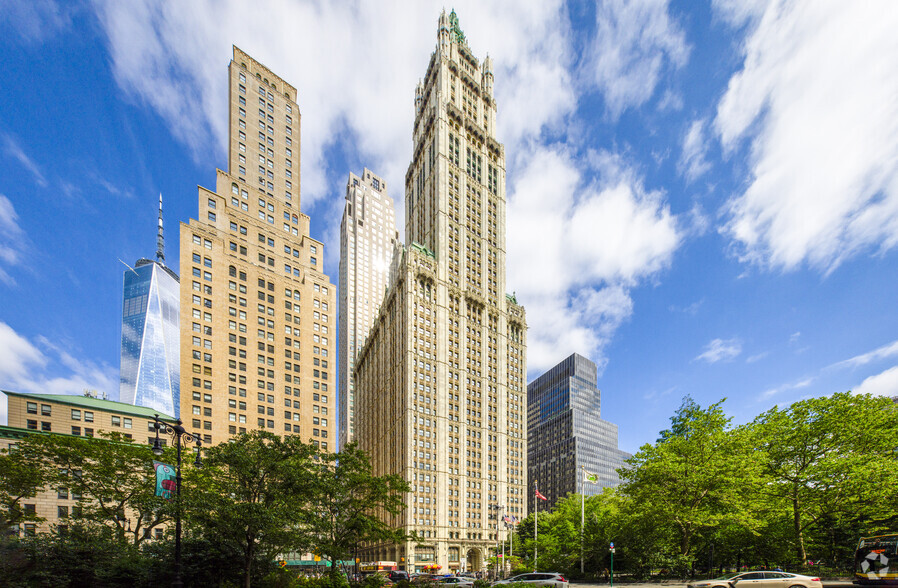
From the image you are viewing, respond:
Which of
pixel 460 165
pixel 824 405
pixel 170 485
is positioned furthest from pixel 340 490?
pixel 460 165

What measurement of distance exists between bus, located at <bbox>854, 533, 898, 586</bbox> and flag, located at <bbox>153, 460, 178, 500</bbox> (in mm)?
35099

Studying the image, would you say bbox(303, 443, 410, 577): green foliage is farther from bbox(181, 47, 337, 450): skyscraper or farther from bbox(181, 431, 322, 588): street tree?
bbox(181, 47, 337, 450): skyscraper

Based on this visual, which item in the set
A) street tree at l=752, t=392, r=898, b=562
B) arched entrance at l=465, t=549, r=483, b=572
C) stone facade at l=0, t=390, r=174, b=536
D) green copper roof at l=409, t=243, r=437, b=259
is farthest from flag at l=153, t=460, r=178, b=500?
arched entrance at l=465, t=549, r=483, b=572

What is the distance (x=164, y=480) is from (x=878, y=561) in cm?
3548

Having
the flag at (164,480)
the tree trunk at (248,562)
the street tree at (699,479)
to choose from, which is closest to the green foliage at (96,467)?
the tree trunk at (248,562)

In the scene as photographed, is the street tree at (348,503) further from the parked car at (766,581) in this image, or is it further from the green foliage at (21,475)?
the parked car at (766,581)

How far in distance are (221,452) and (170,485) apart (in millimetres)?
7211

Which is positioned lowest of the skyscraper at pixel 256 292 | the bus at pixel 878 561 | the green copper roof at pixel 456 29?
the bus at pixel 878 561

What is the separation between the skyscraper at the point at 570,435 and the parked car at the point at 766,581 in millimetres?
154150

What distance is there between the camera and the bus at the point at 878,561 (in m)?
21.0

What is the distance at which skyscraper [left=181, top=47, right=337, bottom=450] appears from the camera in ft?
238

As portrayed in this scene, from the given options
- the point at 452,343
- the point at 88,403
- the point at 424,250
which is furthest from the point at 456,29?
the point at 88,403

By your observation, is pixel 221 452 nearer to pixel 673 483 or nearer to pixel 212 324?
pixel 673 483

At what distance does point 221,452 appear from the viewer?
92.9ft
